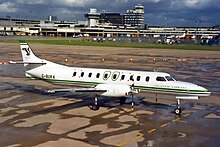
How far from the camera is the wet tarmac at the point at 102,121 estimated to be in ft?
54.1

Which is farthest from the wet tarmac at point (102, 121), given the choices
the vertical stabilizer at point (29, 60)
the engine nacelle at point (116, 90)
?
the vertical stabilizer at point (29, 60)

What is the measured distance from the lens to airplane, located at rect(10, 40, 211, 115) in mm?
22234

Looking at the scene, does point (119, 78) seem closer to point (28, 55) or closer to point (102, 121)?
point (102, 121)

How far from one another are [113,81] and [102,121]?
4791 mm

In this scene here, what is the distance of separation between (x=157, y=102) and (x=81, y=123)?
A: 888 cm

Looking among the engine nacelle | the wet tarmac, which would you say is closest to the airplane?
the engine nacelle

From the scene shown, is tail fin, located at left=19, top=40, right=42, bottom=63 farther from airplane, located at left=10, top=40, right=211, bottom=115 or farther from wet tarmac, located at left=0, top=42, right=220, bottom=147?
wet tarmac, located at left=0, top=42, right=220, bottom=147

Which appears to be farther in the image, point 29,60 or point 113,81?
point 29,60

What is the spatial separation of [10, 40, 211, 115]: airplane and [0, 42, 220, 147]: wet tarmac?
4.80ft

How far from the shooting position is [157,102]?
26234mm

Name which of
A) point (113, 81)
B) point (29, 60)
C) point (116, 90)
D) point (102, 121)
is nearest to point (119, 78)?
point (113, 81)

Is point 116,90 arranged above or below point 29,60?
below

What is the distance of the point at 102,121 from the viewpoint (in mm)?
20156

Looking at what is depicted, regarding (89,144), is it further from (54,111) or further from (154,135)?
(54,111)
